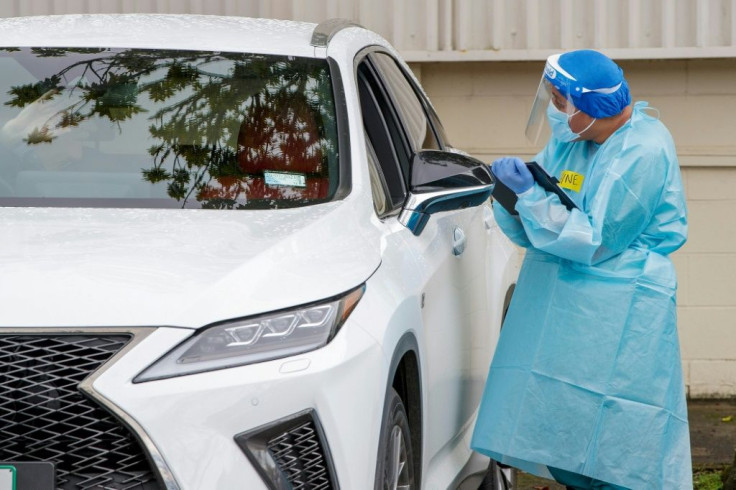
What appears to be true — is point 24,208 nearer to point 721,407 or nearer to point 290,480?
point 290,480

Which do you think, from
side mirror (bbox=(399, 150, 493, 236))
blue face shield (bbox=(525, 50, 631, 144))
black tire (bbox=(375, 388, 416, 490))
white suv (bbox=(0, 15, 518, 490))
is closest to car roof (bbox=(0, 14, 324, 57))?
white suv (bbox=(0, 15, 518, 490))

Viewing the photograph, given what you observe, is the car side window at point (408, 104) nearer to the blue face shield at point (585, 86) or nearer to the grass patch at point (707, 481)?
the blue face shield at point (585, 86)

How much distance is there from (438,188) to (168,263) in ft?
3.87

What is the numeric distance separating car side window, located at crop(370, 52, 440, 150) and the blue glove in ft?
1.76

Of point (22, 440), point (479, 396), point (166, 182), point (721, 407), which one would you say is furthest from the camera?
point (721, 407)

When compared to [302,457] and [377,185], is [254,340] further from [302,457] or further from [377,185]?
[377,185]

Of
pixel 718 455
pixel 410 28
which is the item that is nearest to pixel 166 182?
pixel 718 455

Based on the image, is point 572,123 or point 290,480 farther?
point 572,123

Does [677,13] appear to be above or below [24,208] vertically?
above

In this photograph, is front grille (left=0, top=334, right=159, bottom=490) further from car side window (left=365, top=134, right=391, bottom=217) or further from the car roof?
the car roof

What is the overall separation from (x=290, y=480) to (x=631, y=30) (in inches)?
208

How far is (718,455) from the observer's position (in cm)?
654

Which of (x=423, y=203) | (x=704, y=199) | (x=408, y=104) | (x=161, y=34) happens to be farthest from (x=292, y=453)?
(x=704, y=199)

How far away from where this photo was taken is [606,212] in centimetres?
436
